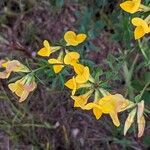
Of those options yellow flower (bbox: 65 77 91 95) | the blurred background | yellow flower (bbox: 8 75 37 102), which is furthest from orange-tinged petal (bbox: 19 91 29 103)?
the blurred background

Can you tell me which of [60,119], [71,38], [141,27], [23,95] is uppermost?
[141,27]

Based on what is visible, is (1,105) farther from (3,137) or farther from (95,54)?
(95,54)

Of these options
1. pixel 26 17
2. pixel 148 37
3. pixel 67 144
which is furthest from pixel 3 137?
pixel 148 37

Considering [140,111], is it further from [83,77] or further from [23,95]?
[23,95]

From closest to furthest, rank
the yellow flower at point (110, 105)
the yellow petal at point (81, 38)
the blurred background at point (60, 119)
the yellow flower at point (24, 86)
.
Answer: the yellow flower at point (110, 105) → the yellow flower at point (24, 86) → the yellow petal at point (81, 38) → the blurred background at point (60, 119)

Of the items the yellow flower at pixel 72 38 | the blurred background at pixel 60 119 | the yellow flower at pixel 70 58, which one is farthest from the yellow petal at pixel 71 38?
the blurred background at pixel 60 119

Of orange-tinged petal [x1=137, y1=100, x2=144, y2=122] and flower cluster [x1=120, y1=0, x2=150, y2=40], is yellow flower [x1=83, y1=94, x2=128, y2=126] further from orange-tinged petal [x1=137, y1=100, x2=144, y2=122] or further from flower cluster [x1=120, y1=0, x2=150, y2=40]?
flower cluster [x1=120, y1=0, x2=150, y2=40]

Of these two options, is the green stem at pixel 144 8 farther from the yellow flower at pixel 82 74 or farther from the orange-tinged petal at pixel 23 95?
the orange-tinged petal at pixel 23 95

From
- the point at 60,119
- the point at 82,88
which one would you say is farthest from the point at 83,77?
the point at 60,119
